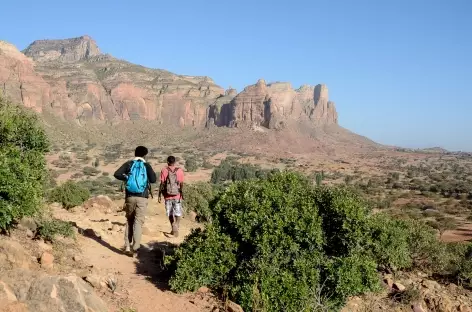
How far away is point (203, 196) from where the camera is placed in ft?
57.4

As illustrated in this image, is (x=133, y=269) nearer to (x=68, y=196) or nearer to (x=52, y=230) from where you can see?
→ (x=52, y=230)

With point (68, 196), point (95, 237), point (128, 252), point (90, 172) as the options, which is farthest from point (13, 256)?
point (90, 172)

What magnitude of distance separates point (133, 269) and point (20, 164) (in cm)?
244

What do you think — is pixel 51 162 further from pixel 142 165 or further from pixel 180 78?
pixel 180 78

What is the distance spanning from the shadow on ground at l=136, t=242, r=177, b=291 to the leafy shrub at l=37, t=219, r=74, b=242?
1365 mm

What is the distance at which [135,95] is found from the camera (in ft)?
390

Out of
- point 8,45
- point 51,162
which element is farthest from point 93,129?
point 51,162

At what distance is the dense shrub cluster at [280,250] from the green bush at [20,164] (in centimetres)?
235

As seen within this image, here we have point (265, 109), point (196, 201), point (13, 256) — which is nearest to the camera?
point (13, 256)

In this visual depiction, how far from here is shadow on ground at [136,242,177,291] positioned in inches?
251

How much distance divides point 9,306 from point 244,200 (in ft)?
12.0

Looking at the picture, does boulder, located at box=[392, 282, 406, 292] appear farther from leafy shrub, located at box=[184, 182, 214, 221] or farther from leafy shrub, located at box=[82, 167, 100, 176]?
leafy shrub, located at box=[82, 167, 100, 176]

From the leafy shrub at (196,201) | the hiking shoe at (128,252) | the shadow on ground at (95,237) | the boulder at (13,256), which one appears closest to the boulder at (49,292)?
the boulder at (13,256)

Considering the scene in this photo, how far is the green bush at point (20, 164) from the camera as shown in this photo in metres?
5.77
